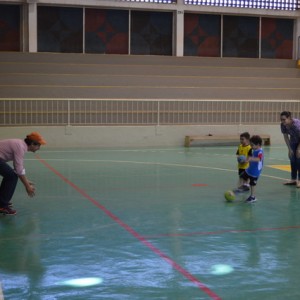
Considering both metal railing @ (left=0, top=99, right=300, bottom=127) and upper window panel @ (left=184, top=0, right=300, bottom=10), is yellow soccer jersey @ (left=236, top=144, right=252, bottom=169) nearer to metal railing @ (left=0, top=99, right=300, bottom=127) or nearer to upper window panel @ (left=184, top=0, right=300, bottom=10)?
metal railing @ (left=0, top=99, right=300, bottom=127)

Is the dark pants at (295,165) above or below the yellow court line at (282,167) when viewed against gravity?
above

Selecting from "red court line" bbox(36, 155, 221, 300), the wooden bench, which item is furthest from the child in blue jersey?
the wooden bench

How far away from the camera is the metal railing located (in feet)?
58.4

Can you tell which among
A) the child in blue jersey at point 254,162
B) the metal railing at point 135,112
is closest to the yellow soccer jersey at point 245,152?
the child in blue jersey at point 254,162

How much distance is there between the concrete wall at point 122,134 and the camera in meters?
17.7

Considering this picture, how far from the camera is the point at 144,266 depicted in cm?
504

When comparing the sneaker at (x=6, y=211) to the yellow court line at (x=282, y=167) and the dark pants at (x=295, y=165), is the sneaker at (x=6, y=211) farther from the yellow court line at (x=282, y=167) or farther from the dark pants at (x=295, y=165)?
the yellow court line at (x=282, y=167)

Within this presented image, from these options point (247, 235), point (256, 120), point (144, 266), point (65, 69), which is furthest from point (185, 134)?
point (144, 266)

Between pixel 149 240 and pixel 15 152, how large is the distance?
217 cm

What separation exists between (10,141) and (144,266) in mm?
2918

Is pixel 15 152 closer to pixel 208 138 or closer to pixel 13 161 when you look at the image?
pixel 13 161

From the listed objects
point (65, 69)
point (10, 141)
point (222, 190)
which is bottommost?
point (222, 190)

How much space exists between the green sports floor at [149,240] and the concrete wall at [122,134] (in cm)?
659

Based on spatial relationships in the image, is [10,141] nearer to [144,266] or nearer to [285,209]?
[144,266]
